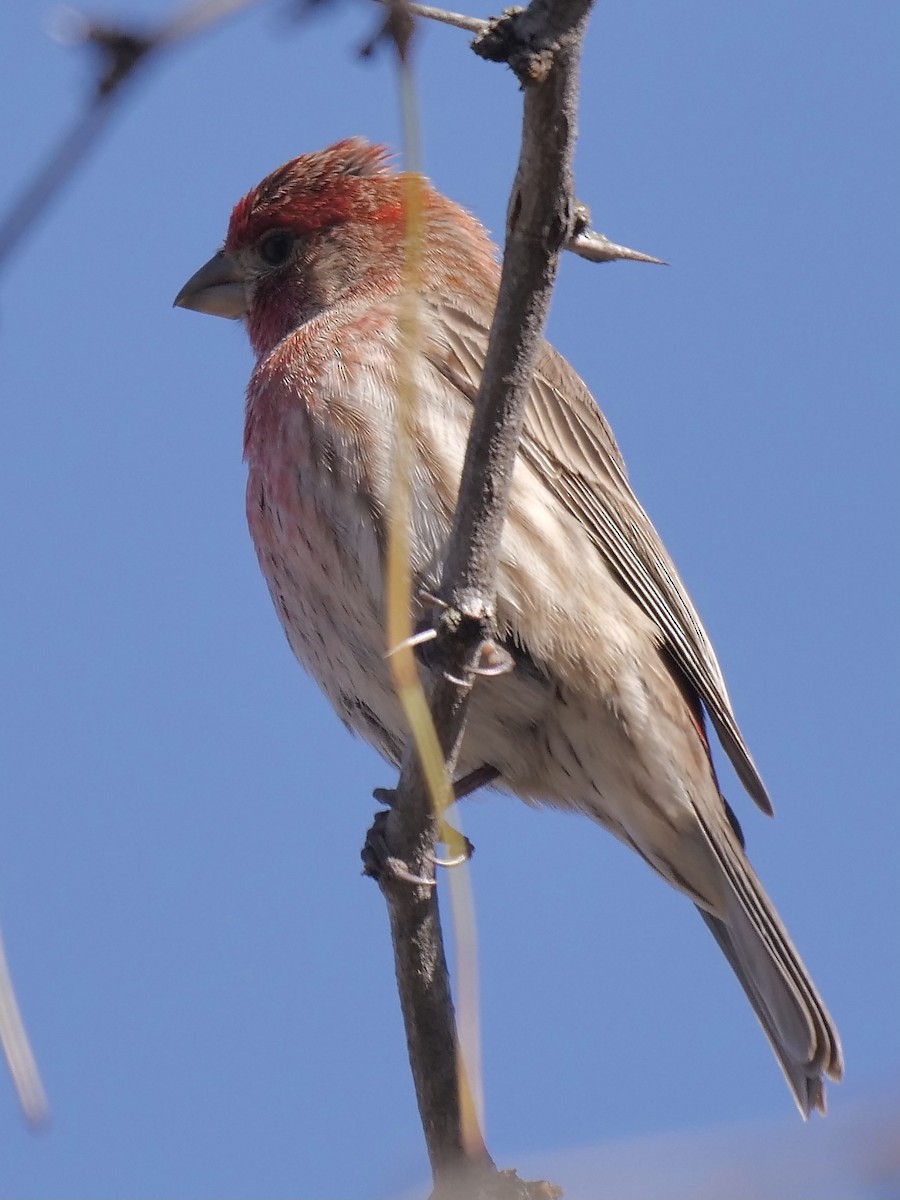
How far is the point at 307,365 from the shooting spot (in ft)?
20.8

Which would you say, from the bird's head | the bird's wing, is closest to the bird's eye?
the bird's head

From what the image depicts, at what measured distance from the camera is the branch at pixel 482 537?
10.8 feet

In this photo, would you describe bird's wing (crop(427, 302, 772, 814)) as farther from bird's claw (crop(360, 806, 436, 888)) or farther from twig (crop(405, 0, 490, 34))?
twig (crop(405, 0, 490, 34))

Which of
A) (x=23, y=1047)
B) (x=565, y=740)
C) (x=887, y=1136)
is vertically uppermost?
(x=887, y=1136)

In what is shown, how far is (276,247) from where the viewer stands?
25.5 ft

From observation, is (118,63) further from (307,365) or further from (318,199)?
(318,199)

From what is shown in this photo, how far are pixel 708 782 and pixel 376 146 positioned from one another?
4038 mm

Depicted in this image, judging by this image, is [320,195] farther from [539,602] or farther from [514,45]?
[514,45]

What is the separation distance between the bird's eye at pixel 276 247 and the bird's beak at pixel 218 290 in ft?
0.64

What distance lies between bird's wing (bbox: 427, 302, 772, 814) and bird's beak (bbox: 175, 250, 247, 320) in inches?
60.5

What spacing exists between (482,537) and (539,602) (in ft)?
5.15

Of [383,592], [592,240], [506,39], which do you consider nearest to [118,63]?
[506,39]

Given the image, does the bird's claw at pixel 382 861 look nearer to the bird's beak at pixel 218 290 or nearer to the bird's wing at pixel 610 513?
the bird's wing at pixel 610 513

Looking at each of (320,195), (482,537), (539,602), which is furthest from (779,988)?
(320,195)
